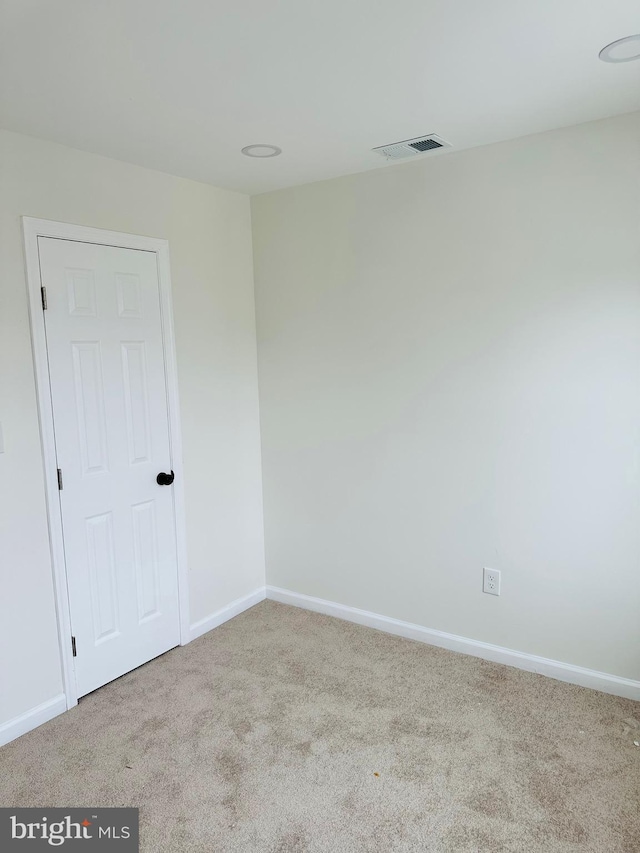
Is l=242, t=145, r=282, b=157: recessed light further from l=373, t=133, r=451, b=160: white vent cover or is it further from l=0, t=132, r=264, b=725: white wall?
l=0, t=132, r=264, b=725: white wall

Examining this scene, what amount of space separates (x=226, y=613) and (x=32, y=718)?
46.8 inches

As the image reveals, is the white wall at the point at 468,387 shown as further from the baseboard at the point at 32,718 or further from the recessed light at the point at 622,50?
the baseboard at the point at 32,718

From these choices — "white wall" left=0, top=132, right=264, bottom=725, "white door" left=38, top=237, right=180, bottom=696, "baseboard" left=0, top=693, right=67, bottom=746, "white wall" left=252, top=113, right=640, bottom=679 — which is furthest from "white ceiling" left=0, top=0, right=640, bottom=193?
"baseboard" left=0, top=693, right=67, bottom=746

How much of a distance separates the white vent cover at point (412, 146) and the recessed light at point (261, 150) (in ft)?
1.48

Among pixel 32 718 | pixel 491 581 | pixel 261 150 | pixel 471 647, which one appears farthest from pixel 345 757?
pixel 261 150

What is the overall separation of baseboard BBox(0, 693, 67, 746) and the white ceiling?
2.38m

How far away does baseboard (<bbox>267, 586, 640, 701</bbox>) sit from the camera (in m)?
2.61

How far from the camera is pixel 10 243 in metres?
2.34

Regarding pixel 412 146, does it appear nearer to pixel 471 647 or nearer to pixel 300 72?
pixel 300 72

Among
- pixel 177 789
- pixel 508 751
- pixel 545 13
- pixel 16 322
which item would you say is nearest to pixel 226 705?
pixel 177 789

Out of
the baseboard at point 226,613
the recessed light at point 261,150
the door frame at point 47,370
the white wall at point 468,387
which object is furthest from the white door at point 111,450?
the white wall at point 468,387

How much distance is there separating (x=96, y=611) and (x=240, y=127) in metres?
2.21

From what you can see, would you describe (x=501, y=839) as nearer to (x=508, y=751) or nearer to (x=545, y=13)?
(x=508, y=751)

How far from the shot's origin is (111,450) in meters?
2.77
